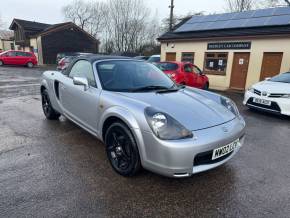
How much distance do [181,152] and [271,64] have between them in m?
11.0

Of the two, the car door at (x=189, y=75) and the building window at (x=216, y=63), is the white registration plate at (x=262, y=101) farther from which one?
the building window at (x=216, y=63)

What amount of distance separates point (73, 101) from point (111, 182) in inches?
67.7

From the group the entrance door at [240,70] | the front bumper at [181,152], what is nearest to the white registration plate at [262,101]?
the front bumper at [181,152]

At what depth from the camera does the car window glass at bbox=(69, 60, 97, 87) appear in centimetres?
359

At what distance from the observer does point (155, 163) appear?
2.52 metres

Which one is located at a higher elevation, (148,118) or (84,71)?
(84,71)

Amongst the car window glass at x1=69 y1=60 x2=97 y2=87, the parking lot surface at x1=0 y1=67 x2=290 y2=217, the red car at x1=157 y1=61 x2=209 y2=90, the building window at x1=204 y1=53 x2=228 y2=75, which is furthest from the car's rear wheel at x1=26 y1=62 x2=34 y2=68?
the car window glass at x1=69 y1=60 x2=97 y2=87

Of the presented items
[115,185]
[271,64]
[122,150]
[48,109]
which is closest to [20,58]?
[48,109]

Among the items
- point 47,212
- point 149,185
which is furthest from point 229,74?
point 47,212

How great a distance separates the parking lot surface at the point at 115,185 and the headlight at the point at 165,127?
28.7 inches

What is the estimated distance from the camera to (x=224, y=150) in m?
2.72

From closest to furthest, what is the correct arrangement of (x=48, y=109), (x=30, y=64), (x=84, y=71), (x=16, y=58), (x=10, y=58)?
(x=84, y=71) → (x=48, y=109) → (x=10, y=58) → (x=16, y=58) → (x=30, y=64)

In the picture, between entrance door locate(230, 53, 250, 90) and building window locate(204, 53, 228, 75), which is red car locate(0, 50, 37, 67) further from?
entrance door locate(230, 53, 250, 90)

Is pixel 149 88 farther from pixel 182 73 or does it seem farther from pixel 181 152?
pixel 182 73
